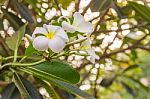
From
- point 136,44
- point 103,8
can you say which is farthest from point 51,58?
point 136,44

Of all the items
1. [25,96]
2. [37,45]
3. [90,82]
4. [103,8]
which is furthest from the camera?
[90,82]

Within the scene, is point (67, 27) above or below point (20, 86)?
above

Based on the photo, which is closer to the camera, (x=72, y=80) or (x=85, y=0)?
(x=72, y=80)

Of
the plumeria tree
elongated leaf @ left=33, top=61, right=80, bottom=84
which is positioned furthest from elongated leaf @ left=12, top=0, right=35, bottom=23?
elongated leaf @ left=33, top=61, right=80, bottom=84

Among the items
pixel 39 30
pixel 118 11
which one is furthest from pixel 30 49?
pixel 118 11

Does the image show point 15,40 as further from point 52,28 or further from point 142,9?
point 142,9

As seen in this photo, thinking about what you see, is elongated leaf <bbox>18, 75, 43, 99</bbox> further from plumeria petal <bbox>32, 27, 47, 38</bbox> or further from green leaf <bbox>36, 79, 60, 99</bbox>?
plumeria petal <bbox>32, 27, 47, 38</bbox>

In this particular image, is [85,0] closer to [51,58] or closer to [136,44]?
[51,58]
